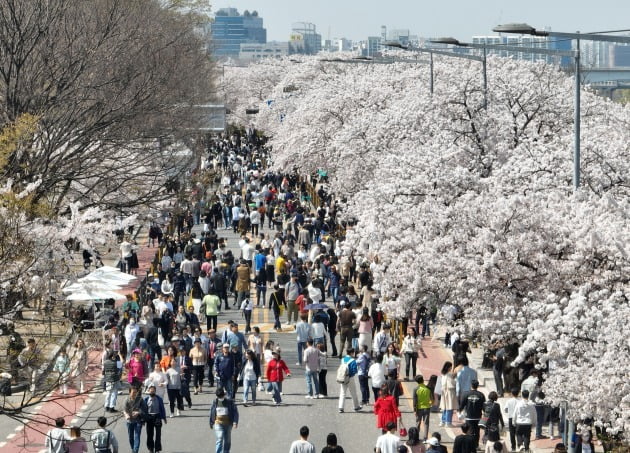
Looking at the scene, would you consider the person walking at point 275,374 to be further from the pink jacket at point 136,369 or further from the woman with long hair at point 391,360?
the pink jacket at point 136,369

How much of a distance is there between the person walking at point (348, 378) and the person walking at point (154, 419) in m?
3.85

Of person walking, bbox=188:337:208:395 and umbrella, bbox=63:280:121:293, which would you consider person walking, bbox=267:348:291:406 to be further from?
umbrella, bbox=63:280:121:293

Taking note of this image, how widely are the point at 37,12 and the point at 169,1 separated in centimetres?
4847

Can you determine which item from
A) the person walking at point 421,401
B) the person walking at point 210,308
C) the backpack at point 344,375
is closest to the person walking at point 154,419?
the backpack at point 344,375

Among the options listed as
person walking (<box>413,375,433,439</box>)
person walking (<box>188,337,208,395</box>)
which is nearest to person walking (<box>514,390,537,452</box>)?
person walking (<box>413,375,433,439</box>)

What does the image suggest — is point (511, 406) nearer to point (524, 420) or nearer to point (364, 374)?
point (524, 420)

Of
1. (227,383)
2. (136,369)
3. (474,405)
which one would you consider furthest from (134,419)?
(474,405)

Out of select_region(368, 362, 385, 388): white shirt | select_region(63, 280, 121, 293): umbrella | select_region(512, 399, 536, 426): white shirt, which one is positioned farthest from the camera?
select_region(63, 280, 121, 293): umbrella

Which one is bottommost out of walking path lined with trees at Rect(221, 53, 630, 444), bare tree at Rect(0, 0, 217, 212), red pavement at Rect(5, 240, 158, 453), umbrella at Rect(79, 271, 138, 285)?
red pavement at Rect(5, 240, 158, 453)

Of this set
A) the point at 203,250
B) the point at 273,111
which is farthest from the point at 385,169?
the point at 273,111

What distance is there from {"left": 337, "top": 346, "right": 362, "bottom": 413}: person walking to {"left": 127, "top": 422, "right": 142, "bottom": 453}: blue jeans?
435cm

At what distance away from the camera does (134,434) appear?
2203 cm

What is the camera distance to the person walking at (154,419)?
22125 mm

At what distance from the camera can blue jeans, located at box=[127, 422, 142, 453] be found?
21953 millimetres
